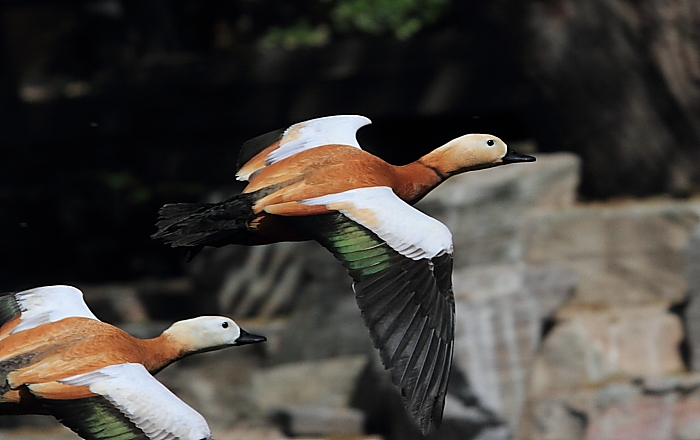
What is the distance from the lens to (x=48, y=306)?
3.94m

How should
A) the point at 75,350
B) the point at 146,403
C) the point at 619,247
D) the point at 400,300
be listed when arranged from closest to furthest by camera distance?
the point at 146,403 < the point at 400,300 < the point at 75,350 < the point at 619,247

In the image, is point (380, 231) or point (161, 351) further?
point (161, 351)

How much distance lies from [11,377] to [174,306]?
17.2ft

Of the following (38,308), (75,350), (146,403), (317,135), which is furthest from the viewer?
(317,135)

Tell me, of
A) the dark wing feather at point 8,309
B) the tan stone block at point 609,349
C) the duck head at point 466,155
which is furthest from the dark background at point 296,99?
the dark wing feather at point 8,309

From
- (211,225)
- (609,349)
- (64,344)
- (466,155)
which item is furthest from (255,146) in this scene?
(609,349)

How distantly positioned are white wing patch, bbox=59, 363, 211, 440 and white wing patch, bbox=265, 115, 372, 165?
0.98m

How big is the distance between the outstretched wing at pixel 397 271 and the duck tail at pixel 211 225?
0.55 ft

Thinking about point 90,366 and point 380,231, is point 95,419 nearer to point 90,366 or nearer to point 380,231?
point 90,366

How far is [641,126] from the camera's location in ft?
25.8

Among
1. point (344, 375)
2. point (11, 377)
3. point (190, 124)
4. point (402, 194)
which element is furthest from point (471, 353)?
point (11, 377)

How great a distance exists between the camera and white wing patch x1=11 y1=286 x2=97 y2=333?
387cm

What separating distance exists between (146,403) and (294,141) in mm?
1209

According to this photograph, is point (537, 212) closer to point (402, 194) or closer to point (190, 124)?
point (190, 124)
